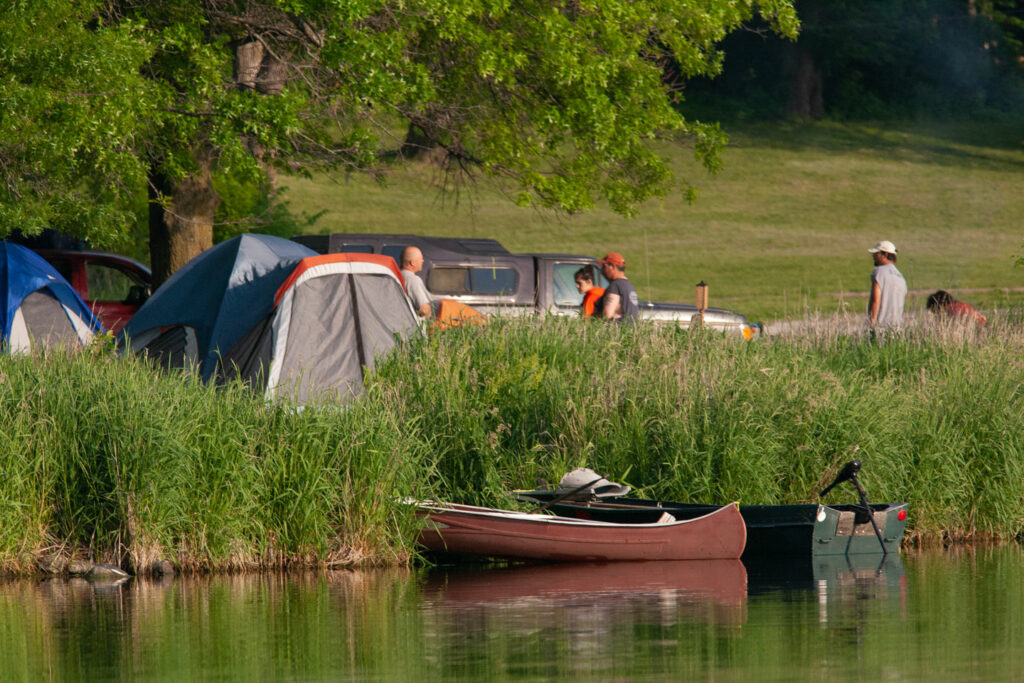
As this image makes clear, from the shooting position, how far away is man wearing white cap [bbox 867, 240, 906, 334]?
55.5 ft

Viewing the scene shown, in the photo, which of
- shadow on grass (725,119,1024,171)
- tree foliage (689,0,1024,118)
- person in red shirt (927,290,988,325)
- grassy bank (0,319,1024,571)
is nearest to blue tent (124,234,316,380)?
grassy bank (0,319,1024,571)

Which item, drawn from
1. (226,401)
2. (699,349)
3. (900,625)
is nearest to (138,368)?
(226,401)

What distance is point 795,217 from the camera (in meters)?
53.0

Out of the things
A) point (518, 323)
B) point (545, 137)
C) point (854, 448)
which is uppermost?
point (545, 137)

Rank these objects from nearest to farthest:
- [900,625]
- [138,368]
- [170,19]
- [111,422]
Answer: [900,625], [111,422], [138,368], [170,19]

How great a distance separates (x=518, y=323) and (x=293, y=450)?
3663mm

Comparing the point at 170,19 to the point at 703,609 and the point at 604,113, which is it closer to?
the point at 604,113

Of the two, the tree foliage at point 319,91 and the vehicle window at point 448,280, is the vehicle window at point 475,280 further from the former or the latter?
the tree foliage at point 319,91

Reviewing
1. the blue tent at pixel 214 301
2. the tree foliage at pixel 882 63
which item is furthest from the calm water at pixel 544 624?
the tree foliage at pixel 882 63

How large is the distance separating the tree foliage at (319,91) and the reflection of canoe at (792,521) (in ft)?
22.4

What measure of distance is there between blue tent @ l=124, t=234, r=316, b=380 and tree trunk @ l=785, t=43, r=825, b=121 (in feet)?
177

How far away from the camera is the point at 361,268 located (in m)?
15.3

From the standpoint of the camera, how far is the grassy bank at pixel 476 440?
11359 mm

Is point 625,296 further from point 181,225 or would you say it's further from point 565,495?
point 181,225
